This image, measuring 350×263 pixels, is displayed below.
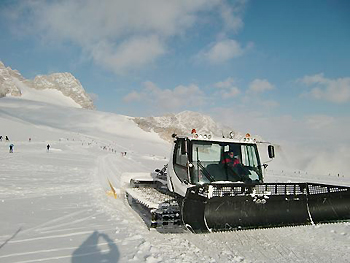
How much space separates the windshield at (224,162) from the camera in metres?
6.04

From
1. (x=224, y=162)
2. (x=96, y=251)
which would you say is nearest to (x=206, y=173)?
(x=224, y=162)

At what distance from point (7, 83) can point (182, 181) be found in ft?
661

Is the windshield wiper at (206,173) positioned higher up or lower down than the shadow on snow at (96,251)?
higher up

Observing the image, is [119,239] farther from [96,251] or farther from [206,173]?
[206,173]

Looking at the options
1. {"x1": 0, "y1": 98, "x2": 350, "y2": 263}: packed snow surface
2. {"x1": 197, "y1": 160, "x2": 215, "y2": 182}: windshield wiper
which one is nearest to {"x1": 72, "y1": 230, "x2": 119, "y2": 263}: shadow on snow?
{"x1": 0, "y1": 98, "x2": 350, "y2": 263}: packed snow surface

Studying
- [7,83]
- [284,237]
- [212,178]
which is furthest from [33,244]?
[7,83]

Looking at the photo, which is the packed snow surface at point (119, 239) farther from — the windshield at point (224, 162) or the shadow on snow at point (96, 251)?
the windshield at point (224, 162)

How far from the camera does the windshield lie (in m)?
6.04

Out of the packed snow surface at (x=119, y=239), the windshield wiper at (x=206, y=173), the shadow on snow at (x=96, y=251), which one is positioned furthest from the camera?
the windshield wiper at (x=206, y=173)

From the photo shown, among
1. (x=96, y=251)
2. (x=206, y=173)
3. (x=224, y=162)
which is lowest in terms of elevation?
(x=96, y=251)

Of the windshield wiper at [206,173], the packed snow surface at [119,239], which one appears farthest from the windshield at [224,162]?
the packed snow surface at [119,239]

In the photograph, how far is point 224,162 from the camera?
20.6ft

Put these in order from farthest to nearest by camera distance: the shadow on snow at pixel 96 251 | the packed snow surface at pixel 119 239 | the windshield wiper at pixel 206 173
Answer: the windshield wiper at pixel 206 173 → the packed snow surface at pixel 119 239 → the shadow on snow at pixel 96 251

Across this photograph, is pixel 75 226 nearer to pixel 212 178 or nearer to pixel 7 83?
pixel 212 178
